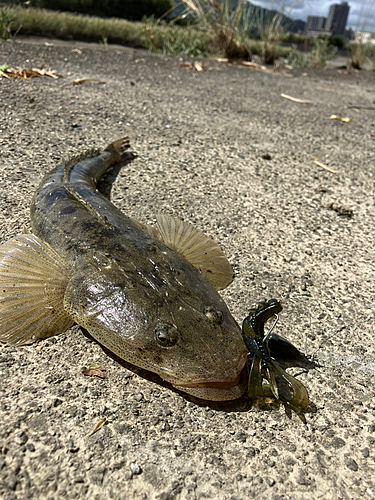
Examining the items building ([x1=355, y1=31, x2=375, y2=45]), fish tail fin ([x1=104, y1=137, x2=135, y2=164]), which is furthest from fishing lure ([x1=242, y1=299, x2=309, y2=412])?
building ([x1=355, y1=31, x2=375, y2=45])

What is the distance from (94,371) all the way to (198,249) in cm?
109

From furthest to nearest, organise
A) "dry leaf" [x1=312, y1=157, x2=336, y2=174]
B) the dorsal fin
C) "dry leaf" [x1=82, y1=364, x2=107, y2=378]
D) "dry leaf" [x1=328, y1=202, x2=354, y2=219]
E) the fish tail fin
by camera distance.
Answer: "dry leaf" [x1=312, y1=157, x2=336, y2=174] < the fish tail fin < "dry leaf" [x1=328, y1=202, x2=354, y2=219] < the dorsal fin < "dry leaf" [x1=82, y1=364, x2=107, y2=378]

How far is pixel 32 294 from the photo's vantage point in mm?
2232

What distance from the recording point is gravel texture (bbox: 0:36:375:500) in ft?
5.35

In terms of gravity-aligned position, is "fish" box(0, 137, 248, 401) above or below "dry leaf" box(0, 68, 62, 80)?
below

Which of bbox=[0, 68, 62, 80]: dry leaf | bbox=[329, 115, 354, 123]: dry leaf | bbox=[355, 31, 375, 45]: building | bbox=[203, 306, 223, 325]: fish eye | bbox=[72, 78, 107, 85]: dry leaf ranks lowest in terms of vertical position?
bbox=[203, 306, 223, 325]: fish eye

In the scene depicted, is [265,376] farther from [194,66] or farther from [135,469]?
[194,66]

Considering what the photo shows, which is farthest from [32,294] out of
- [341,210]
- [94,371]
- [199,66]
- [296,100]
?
[199,66]

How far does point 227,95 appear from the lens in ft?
21.8

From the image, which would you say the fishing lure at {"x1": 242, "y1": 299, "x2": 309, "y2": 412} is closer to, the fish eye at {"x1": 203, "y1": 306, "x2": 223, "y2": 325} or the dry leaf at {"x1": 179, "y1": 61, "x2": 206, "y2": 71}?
the fish eye at {"x1": 203, "y1": 306, "x2": 223, "y2": 325}

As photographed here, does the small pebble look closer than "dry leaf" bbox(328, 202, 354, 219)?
Yes

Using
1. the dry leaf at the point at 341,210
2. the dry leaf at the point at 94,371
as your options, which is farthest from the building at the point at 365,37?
the dry leaf at the point at 94,371

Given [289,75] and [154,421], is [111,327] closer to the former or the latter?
[154,421]

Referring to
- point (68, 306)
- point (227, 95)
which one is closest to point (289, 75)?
point (227, 95)
